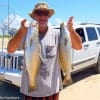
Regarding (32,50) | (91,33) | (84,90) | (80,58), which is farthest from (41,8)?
(91,33)

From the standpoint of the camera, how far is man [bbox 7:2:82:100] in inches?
144

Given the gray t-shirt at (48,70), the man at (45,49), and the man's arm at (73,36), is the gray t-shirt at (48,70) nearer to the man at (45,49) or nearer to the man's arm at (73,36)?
the man at (45,49)

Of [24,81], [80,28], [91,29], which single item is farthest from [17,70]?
[24,81]

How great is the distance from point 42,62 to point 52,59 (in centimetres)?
12

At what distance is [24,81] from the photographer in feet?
12.5

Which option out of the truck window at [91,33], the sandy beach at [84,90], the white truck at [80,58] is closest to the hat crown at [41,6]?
the white truck at [80,58]

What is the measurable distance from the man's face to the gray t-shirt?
137 millimetres

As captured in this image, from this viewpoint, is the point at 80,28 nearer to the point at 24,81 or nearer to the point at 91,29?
the point at 91,29

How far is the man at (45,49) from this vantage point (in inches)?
144

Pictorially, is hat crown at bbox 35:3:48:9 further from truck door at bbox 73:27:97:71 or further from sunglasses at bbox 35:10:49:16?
truck door at bbox 73:27:97:71

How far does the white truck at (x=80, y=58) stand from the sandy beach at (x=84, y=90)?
0.45 meters

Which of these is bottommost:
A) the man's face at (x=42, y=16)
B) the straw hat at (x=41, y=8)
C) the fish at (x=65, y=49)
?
the fish at (x=65, y=49)

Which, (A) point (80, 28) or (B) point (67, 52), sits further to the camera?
(A) point (80, 28)

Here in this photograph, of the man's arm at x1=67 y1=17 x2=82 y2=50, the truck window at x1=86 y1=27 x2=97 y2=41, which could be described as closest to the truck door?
the truck window at x1=86 y1=27 x2=97 y2=41
